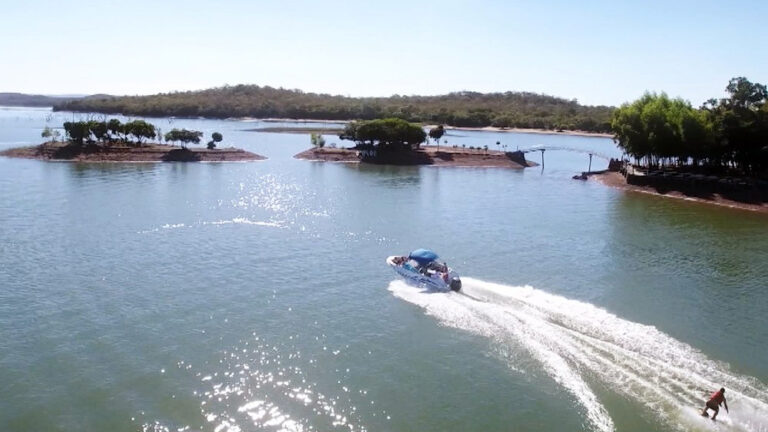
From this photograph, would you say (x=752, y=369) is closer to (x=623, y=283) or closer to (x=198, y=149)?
(x=623, y=283)

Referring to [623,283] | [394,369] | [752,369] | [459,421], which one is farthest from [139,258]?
[752,369]

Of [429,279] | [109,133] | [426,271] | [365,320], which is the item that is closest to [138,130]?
[109,133]

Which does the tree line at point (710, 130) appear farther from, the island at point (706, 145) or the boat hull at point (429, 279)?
the boat hull at point (429, 279)

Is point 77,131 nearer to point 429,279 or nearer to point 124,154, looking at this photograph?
point 124,154

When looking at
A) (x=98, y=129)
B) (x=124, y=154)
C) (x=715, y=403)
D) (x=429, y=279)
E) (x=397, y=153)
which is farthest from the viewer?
(x=397, y=153)

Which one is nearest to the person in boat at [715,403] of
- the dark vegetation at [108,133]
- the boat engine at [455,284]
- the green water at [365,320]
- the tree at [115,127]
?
the green water at [365,320]

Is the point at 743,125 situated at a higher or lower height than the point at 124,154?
higher

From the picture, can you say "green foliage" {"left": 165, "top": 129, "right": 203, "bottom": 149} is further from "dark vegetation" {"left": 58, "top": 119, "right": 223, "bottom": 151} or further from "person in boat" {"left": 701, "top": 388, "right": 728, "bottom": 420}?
"person in boat" {"left": 701, "top": 388, "right": 728, "bottom": 420}
